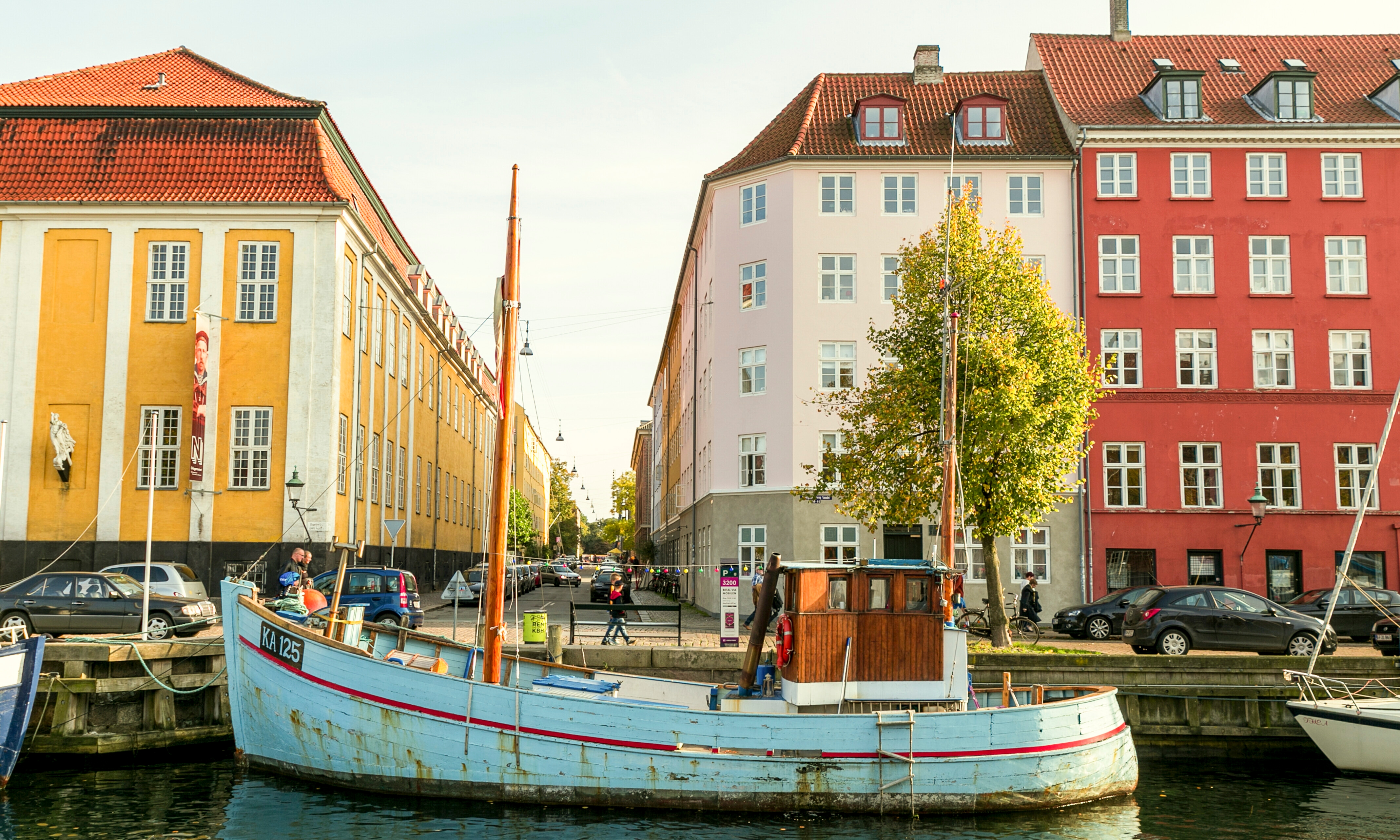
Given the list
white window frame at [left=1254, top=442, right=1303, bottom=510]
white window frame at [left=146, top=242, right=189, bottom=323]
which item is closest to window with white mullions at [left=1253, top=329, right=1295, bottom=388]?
white window frame at [left=1254, top=442, right=1303, bottom=510]

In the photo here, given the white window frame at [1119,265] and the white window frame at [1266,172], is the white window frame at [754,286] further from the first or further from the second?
the white window frame at [1266,172]

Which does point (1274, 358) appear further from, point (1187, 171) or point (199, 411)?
point (199, 411)

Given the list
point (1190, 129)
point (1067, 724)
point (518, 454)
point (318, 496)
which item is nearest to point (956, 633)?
point (1067, 724)

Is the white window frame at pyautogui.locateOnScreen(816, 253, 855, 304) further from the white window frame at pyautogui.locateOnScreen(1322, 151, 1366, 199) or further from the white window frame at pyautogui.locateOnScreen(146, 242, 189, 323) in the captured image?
the white window frame at pyautogui.locateOnScreen(146, 242, 189, 323)

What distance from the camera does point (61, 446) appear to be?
33.1 m

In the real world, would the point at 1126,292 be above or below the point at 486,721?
above

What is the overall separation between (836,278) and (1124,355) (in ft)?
32.1

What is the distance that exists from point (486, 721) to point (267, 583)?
20.5 metres

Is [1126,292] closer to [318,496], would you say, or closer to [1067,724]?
[1067,724]

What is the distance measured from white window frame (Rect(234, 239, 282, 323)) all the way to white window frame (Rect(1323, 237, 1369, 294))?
33.8 meters

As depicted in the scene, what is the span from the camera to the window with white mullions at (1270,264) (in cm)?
3781

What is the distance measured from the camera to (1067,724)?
55.3 feet

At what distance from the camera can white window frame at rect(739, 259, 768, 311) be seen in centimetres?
3838

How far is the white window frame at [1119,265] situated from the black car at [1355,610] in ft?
43.0
